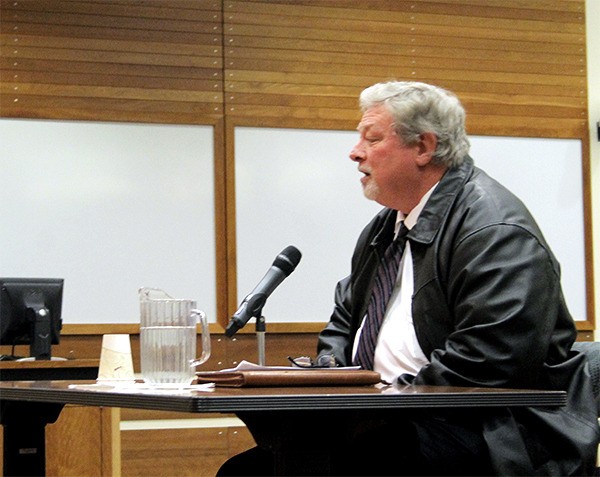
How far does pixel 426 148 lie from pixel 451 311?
24.0 inches

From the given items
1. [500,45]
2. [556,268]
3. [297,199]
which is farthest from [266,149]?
[556,268]

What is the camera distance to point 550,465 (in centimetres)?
246

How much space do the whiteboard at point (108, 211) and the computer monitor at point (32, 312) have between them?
26.4 inches

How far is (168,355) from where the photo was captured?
2.23m

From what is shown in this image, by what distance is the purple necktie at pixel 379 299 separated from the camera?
118 inches

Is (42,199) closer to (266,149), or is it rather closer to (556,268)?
(266,149)

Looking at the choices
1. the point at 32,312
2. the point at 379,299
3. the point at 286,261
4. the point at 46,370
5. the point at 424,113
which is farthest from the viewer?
the point at 32,312

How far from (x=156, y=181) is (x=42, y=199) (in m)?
0.60

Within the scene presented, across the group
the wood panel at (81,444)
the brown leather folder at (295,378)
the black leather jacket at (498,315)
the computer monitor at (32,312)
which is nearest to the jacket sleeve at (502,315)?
the black leather jacket at (498,315)

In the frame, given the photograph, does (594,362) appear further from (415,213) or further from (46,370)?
(46,370)

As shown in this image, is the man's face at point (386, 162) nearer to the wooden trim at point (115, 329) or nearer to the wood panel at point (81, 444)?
the wood panel at point (81, 444)

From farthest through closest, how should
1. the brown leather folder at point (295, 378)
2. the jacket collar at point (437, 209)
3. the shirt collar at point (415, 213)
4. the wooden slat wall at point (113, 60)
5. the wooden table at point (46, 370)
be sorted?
1. the wooden slat wall at point (113, 60)
2. the wooden table at point (46, 370)
3. the shirt collar at point (415, 213)
4. the jacket collar at point (437, 209)
5. the brown leather folder at point (295, 378)

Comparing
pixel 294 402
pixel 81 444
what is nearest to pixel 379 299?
pixel 294 402

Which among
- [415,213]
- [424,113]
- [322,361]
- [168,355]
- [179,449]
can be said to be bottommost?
[179,449]
